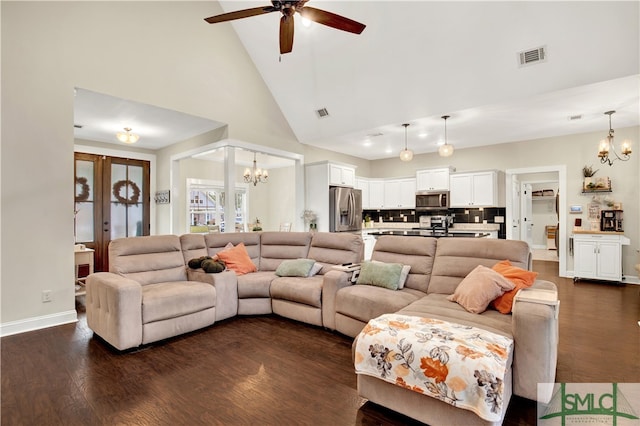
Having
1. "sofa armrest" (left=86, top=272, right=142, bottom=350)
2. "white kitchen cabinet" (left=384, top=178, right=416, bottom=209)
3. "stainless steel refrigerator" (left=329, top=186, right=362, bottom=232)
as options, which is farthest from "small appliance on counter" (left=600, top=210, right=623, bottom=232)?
"sofa armrest" (left=86, top=272, right=142, bottom=350)

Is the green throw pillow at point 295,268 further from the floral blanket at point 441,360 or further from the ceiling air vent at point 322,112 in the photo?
the ceiling air vent at point 322,112

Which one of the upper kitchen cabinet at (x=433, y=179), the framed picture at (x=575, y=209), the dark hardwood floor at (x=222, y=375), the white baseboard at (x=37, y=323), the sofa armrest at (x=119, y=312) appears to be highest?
the upper kitchen cabinet at (x=433, y=179)

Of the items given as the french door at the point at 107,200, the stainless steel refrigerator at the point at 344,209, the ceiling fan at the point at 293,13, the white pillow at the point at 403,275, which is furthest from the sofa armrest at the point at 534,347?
the french door at the point at 107,200

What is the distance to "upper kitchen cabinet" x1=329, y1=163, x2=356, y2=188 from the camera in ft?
21.3

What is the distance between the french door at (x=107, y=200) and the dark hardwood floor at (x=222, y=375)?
3.07 meters

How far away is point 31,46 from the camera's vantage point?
3396 millimetres

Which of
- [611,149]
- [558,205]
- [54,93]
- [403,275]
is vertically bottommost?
[403,275]

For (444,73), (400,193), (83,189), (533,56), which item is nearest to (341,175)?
(400,193)

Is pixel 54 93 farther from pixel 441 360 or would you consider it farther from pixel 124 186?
pixel 441 360

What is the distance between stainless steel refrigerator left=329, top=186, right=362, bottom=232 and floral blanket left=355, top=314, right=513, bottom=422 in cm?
448

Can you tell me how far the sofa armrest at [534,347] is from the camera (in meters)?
1.91

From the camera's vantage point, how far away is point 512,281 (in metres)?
2.45

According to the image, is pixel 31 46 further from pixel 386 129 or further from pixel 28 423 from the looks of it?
pixel 386 129

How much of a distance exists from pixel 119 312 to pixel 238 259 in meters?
1.52
